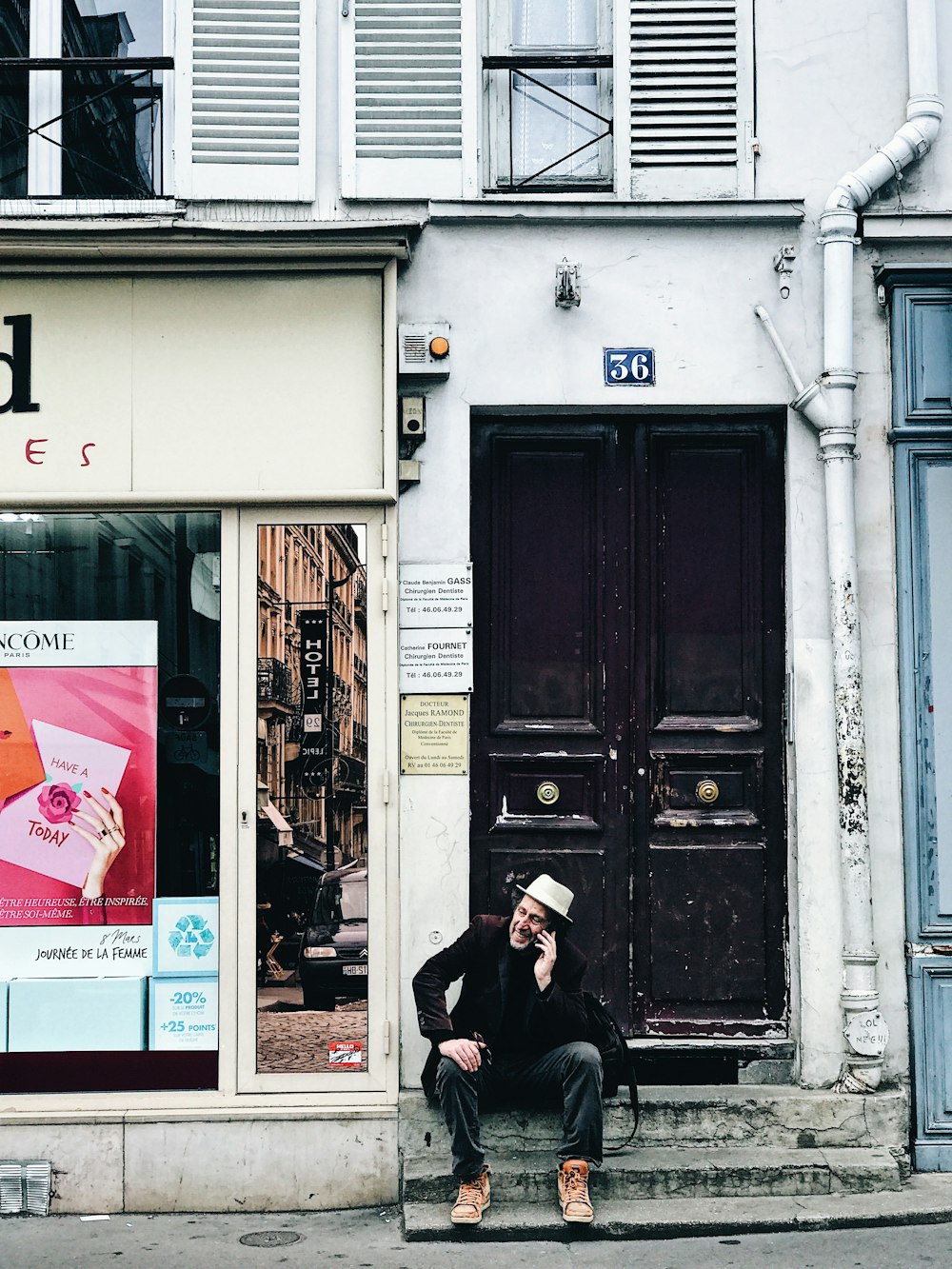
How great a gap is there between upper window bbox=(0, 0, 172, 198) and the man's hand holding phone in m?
3.94

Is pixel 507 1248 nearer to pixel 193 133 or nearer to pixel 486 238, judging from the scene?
pixel 486 238

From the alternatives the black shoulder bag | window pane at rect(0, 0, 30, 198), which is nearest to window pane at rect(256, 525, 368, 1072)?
the black shoulder bag

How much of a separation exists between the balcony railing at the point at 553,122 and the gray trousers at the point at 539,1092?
4.09 m

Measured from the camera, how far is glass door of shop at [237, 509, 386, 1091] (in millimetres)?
6414

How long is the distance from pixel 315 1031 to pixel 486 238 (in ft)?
12.4

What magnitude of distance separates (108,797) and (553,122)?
3900mm

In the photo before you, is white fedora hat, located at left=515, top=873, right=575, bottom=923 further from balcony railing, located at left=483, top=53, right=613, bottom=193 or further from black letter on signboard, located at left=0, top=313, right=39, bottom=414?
balcony railing, located at left=483, top=53, right=613, bottom=193

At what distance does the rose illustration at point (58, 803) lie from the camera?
21.6 feet

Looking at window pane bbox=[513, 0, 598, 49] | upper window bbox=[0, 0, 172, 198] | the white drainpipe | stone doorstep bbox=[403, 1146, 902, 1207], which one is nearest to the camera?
stone doorstep bbox=[403, 1146, 902, 1207]

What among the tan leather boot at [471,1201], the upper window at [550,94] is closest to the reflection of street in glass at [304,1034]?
the tan leather boot at [471,1201]

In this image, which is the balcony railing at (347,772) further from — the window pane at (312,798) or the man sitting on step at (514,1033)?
the man sitting on step at (514,1033)

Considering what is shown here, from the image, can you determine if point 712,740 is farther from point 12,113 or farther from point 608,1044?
point 12,113

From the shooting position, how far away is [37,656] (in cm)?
662

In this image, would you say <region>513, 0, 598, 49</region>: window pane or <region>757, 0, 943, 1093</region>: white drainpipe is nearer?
<region>757, 0, 943, 1093</region>: white drainpipe
